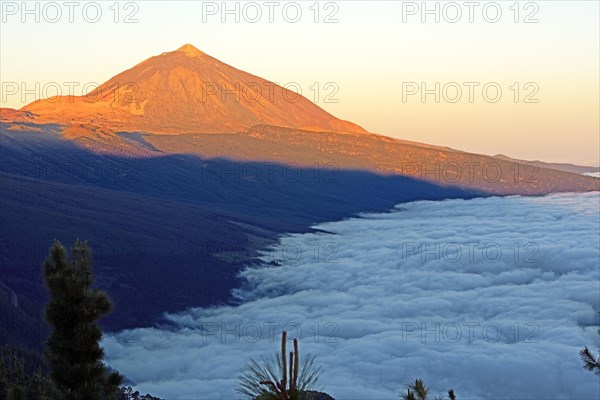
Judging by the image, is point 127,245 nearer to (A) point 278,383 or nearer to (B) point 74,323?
(B) point 74,323

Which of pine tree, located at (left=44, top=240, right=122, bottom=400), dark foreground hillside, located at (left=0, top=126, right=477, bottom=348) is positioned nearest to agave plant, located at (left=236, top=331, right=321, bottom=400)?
pine tree, located at (left=44, top=240, right=122, bottom=400)

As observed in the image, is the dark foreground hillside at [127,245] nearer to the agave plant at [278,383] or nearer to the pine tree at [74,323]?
the pine tree at [74,323]

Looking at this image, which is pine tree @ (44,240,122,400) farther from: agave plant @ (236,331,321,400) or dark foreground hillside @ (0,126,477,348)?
dark foreground hillside @ (0,126,477,348)

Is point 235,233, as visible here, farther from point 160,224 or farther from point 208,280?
point 208,280

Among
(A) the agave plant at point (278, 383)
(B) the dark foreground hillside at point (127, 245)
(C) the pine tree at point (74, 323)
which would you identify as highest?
(B) the dark foreground hillside at point (127, 245)

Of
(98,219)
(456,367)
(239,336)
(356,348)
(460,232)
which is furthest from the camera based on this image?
(460,232)

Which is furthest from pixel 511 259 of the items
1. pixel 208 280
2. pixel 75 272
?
pixel 75 272

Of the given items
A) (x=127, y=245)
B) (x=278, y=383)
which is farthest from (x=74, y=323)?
(x=127, y=245)

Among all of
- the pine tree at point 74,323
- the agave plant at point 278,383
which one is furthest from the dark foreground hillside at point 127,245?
the agave plant at point 278,383

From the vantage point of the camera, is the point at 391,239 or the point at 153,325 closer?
the point at 153,325
